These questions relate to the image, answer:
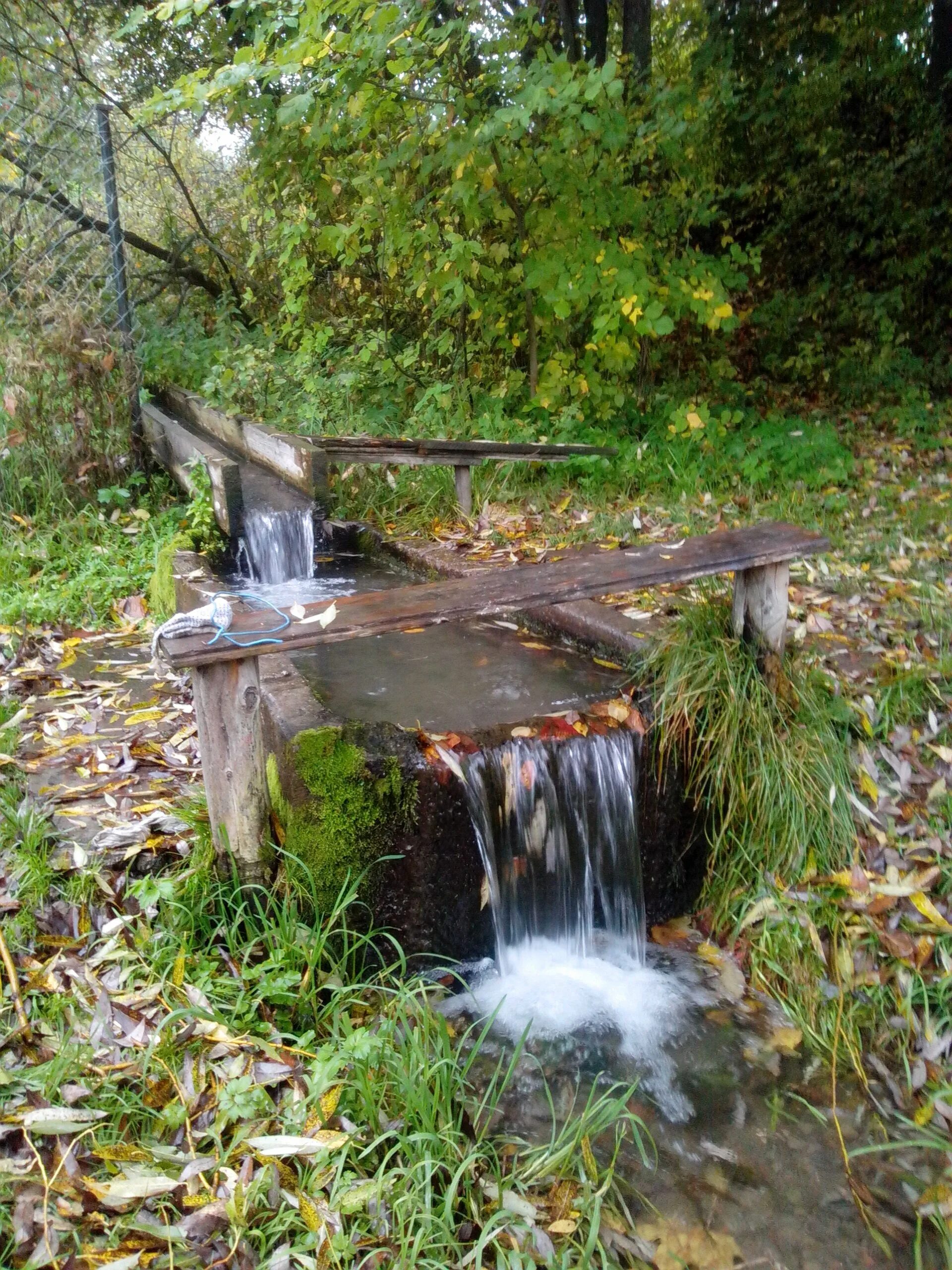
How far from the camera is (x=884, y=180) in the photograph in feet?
34.9

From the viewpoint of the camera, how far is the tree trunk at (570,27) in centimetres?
907

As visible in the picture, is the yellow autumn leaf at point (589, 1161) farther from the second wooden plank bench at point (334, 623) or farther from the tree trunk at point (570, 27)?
the tree trunk at point (570, 27)

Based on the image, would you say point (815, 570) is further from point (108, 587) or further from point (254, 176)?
point (254, 176)

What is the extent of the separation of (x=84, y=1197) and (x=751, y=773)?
2808 mm

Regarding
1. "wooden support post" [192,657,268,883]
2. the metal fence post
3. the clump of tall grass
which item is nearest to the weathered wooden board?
the metal fence post

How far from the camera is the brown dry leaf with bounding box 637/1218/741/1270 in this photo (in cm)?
274

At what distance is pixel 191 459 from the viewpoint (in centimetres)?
632

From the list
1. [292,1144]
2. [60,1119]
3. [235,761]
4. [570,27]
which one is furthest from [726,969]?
[570,27]

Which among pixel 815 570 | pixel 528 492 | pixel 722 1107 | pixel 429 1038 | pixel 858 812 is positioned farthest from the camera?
pixel 528 492

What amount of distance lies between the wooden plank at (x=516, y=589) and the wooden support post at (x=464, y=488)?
2.67 meters

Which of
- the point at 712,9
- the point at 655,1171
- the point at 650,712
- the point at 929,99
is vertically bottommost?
the point at 655,1171

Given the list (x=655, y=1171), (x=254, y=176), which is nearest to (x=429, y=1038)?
(x=655, y=1171)

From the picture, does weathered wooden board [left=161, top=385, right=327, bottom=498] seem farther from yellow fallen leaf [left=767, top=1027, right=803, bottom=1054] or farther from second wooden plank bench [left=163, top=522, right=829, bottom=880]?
yellow fallen leaf [left=767, top=1027, right=803, bottom=1054]

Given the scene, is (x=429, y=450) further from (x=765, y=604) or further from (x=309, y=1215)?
(x=309, y=1215)
